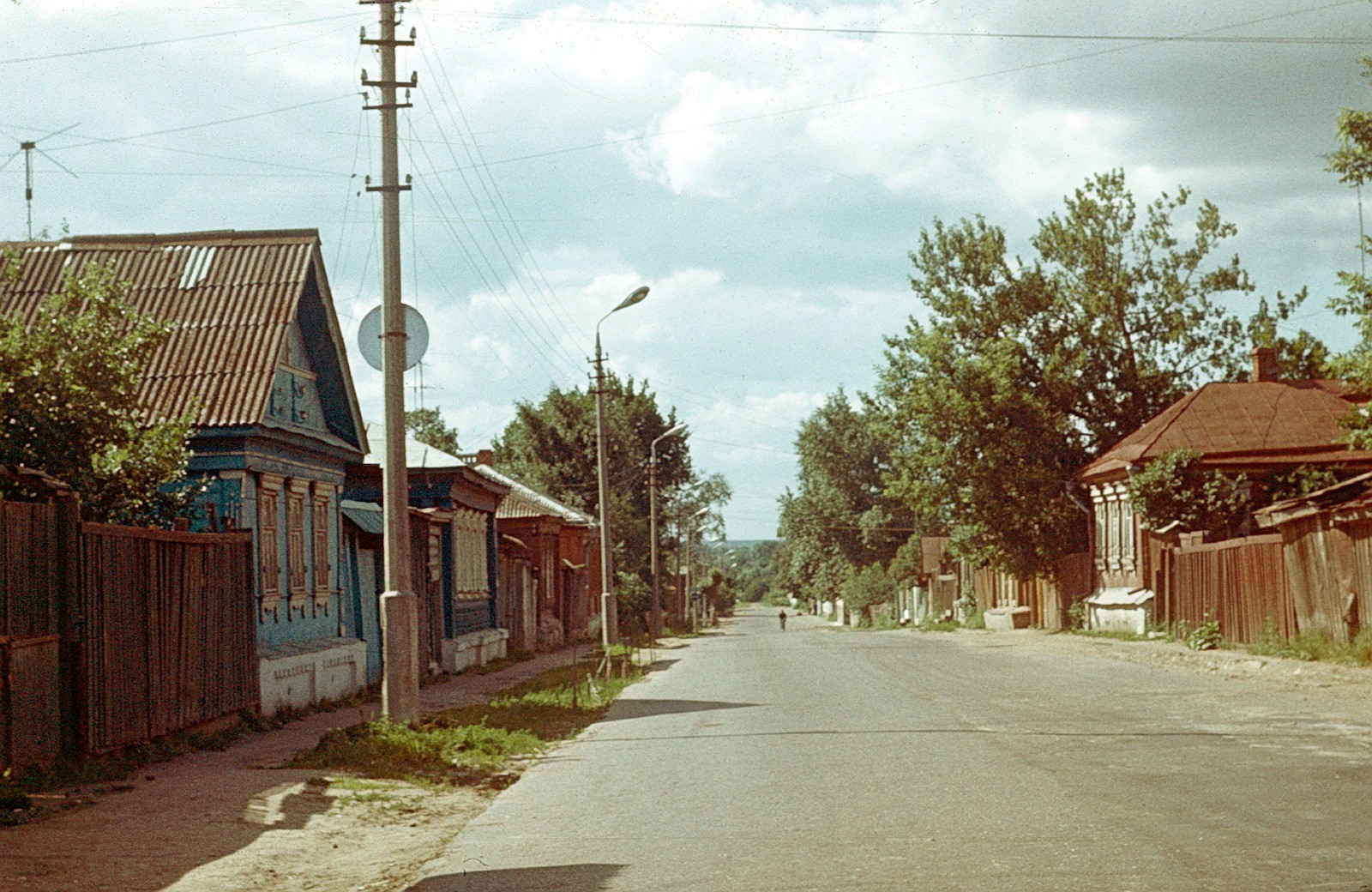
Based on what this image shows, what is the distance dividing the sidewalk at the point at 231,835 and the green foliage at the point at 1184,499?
29.0 metres

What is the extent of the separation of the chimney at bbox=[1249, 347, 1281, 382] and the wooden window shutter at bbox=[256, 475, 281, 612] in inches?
1354

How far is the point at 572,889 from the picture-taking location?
7.59m

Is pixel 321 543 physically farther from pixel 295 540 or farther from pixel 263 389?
pixel 263 389

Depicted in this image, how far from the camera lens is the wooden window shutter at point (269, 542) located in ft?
69.1

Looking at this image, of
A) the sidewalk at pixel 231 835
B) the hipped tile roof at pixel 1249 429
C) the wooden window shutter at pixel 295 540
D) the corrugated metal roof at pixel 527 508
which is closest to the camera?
the sidewalk at pixel 231 835

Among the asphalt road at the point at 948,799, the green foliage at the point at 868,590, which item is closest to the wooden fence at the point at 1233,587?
the asphalt road at the point at 948,799

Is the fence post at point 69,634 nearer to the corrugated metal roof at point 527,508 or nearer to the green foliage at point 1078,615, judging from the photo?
the corrugated metal roof at point 527,508

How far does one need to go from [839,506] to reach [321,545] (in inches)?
3031

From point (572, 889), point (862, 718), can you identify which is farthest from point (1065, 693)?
point (572, 889)

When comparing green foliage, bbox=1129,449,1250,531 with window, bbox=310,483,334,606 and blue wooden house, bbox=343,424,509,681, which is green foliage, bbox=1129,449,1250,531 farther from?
window, bbox=310,483,334,606

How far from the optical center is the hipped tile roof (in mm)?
40906

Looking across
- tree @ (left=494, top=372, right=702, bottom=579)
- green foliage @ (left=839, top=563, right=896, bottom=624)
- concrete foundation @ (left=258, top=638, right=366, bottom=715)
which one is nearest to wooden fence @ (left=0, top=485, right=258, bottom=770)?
concrete foundation @ (left=258, top=638, right=366, bottom=715)

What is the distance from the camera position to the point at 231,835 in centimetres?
988

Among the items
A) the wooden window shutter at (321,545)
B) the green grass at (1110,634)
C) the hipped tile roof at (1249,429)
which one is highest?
the hipped tile roof at (1249,429)
